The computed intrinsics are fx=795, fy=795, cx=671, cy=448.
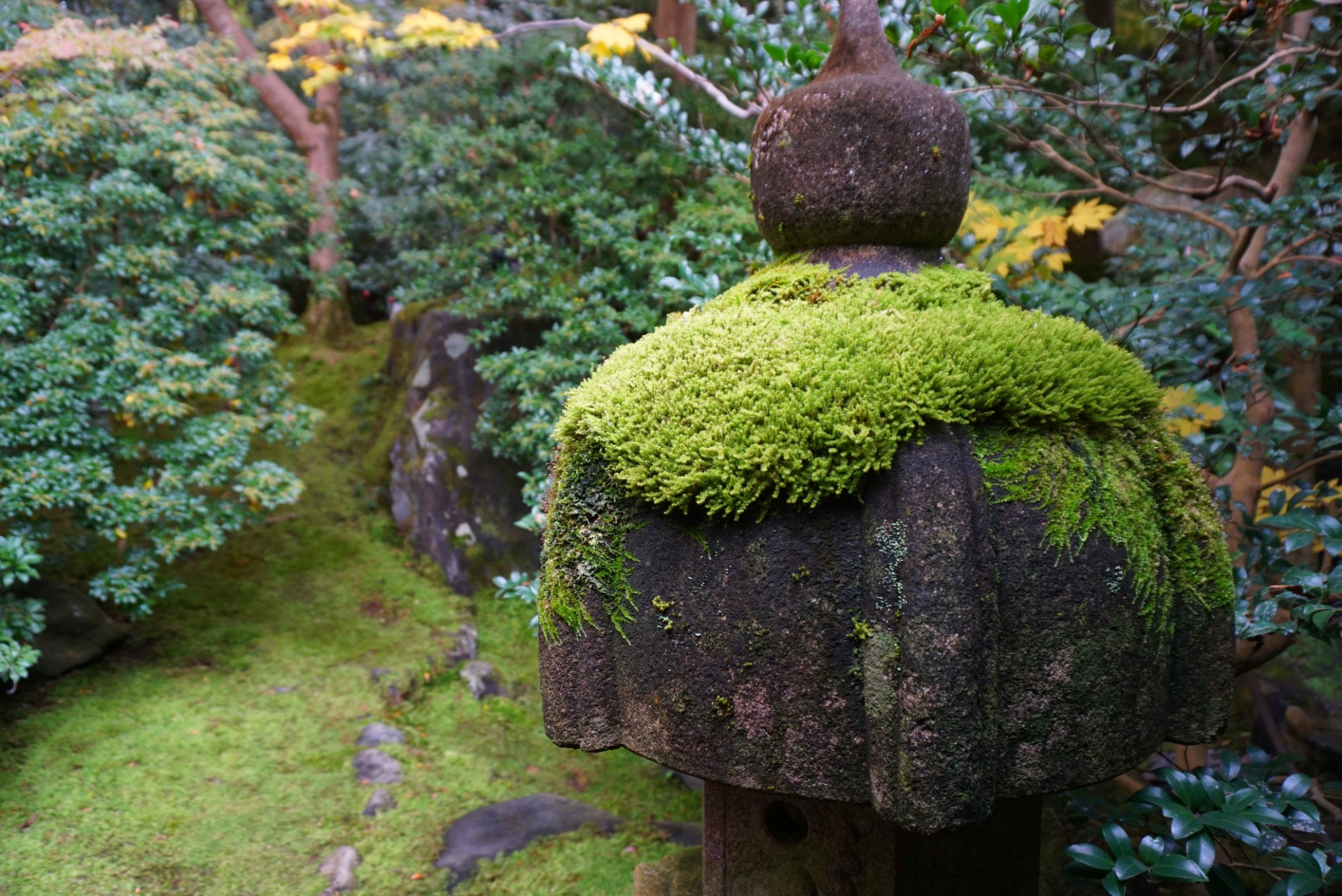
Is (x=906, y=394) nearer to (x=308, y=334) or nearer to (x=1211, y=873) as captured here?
(x=1211, y=873)

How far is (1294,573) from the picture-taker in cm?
220

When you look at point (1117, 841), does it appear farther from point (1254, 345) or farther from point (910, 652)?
point (1254, 345)

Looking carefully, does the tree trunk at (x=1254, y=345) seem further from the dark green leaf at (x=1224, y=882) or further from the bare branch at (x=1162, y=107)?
the dark green leaf at (x=1224, y=882)

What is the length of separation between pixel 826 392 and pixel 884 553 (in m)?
0.33

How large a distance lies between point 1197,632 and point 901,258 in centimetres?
107

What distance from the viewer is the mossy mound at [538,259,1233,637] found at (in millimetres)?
1542

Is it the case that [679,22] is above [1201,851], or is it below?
above

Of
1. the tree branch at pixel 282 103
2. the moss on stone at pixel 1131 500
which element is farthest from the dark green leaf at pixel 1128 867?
the tree branch at pixel 282 103

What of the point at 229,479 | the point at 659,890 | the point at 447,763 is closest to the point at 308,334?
the point at 229,479

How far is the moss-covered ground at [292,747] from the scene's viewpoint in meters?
3.59

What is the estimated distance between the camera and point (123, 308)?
4.85m

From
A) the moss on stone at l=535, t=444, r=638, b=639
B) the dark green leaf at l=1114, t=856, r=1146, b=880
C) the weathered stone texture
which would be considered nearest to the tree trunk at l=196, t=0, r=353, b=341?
the moss on stone at l=535, t=444, r=638, b=639

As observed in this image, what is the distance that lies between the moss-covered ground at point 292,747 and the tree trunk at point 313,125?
7.98ft

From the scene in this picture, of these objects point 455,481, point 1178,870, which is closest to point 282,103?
point 455,481
